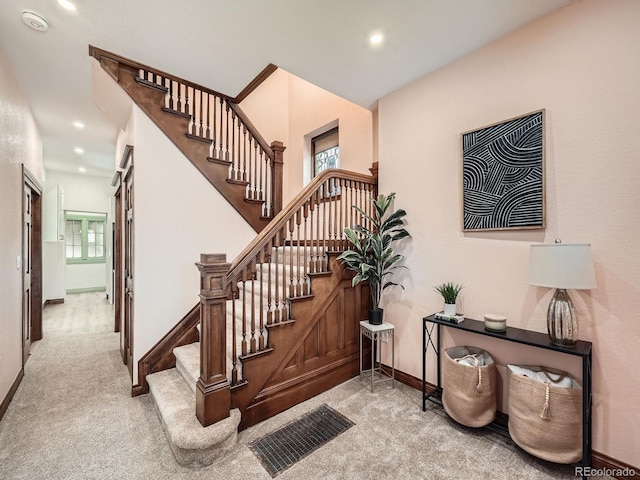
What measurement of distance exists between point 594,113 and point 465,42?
1099 millimetres

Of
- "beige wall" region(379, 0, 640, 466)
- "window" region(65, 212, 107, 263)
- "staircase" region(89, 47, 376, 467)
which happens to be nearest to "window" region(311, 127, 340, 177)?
"staircase" region(89, 47, 376, 467)

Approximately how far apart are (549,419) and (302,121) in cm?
451

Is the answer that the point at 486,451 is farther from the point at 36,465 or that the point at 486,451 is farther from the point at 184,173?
the point at 184,173

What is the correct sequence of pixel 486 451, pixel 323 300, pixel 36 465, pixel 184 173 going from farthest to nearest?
pixel 184 173
pixel 323 300
pixel 486 451
pixel 36 465

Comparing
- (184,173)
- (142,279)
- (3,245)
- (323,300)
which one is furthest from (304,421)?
(3,245)

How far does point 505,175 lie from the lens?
7.27ft

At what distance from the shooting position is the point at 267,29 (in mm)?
2266

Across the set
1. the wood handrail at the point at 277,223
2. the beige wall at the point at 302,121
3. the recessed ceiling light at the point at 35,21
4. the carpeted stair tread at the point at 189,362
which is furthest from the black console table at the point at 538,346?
the recessed ceiling light at the point at 35,21

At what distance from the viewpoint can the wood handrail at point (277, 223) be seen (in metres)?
2.14

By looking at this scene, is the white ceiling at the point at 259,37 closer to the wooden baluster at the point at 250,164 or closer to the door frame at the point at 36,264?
the wooden baluster at the point at 250,164

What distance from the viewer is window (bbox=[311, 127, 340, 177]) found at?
14.1 ft

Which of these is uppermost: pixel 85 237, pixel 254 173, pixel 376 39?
pixel 376 39

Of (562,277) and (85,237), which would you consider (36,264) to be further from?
(562,277)

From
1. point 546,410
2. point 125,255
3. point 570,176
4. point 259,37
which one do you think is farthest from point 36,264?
point 570,176
